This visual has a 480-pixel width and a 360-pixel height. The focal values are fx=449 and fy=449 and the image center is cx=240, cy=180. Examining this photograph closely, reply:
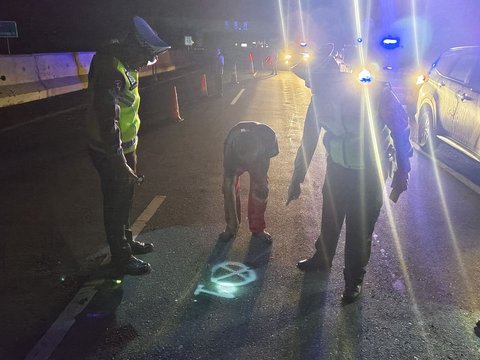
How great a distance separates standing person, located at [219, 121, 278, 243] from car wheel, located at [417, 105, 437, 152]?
502 centimetres

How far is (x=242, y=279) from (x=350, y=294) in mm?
930

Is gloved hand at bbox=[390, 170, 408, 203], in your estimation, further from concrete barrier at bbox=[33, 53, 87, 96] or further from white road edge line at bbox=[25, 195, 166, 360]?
concrete barrier at bbox=[33, 53, 87, 96]

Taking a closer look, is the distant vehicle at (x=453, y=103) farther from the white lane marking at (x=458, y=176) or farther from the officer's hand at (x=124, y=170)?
the officer's hand at (x=124, y=170)

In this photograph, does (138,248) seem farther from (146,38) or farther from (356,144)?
(356,144)

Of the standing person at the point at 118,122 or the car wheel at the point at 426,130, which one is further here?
the car wheel at the point at 426,130

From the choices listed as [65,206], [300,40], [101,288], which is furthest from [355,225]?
[65,206]

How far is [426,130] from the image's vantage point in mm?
8844

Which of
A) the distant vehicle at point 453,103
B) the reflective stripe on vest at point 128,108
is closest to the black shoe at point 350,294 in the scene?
the reflective stripe on vest at point 128,108

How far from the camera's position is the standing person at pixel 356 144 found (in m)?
3.35

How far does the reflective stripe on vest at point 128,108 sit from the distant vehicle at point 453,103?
17.1 feet

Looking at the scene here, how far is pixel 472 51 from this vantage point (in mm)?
7738

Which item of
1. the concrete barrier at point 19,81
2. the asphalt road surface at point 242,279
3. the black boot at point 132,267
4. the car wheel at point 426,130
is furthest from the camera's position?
the concrete barrier at point 19,81

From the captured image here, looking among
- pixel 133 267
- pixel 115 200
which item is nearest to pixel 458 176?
pixel 133 267

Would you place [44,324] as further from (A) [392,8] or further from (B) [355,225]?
(A) [392,8]
